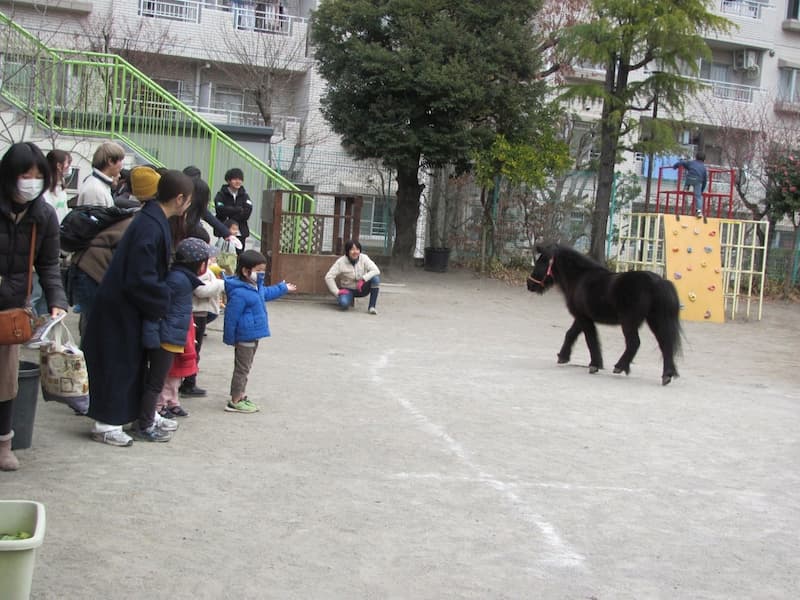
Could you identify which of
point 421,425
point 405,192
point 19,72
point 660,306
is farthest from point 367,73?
point 421,425

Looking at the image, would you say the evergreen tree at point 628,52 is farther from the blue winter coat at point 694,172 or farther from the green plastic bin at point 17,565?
the green plastic bin at point 17,565

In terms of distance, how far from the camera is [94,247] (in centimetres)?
646

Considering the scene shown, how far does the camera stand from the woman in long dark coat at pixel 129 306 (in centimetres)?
548

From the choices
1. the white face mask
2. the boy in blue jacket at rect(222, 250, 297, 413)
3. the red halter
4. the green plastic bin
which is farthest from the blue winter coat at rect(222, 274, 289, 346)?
the red halter

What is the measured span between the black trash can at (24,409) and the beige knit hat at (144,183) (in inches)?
49.8

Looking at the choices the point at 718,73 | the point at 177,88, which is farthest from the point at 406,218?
the point at 718,73

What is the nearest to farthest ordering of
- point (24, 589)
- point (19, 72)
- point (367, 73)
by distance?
point (24, 589) < point (19, 72) < point (367, 73)

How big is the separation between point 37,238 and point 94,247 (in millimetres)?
1439

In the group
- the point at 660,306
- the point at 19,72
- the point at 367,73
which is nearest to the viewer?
the point at 660,306

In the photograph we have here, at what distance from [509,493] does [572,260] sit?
5.43m

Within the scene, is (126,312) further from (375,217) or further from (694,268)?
(375,217)

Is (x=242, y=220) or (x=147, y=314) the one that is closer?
(x=147, y=314)

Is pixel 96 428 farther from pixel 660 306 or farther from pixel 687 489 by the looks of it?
pixel 660 306

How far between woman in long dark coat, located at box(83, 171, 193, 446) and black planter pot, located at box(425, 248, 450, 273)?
1521 centimetres
